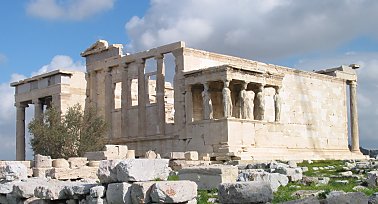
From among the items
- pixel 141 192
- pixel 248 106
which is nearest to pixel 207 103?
pixel 248 106

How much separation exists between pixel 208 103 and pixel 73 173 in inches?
407

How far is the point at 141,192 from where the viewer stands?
861 cm

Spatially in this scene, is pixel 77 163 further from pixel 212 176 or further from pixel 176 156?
pixel 212 176

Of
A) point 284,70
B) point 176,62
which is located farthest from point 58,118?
point 284,70

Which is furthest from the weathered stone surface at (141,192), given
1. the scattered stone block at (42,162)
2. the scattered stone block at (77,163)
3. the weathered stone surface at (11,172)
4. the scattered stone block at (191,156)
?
the scattered stone block at (191,156)

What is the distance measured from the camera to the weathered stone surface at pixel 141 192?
8547 mm

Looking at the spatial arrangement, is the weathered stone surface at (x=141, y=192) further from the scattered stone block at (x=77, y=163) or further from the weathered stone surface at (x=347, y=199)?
the scattered stone block at (x=77, y=163)

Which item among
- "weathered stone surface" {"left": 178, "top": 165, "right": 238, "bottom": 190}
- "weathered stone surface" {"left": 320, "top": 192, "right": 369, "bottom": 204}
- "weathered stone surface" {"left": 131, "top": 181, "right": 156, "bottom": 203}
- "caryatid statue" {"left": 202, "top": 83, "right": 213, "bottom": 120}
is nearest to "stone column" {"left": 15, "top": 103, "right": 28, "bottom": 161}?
"caryatid statue" {"left": 202, "top": 83, "right": 213, "bottom": 120}

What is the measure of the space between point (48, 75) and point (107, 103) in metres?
3.58

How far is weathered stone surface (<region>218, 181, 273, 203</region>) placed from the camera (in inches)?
312

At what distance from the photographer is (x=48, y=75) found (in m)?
32.3

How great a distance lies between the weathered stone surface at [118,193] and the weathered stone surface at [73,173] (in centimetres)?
769

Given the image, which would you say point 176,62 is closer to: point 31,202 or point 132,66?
point 132,66

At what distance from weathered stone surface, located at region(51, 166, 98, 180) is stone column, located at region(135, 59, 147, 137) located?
1231cm
